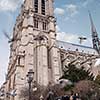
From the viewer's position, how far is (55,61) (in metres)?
50.9

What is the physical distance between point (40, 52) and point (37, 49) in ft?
4.40

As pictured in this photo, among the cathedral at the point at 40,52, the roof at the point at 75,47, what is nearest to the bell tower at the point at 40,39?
the cathedral at the point at 40,52

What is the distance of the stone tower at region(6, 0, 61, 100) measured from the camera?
47.8m

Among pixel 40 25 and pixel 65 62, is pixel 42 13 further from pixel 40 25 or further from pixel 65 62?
pixel 65 62

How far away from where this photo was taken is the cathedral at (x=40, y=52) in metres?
48.0

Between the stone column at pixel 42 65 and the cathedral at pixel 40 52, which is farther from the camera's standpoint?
the cathedral at pixel 40 52

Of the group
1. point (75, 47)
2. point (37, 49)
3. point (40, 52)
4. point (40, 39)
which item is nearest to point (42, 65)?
point (40, 52)

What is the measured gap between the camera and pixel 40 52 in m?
51.2

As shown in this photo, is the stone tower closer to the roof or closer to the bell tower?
the bell tower

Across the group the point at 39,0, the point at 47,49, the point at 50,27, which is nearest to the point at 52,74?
the point at 47,49

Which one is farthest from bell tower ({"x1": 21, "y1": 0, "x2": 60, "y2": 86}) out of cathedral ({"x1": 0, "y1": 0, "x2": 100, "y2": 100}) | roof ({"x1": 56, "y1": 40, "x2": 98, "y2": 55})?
roof ({"x1": 56, "y1": 40, "x2": 98, "y2": 55})

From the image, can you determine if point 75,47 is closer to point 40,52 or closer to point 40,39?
point 40,39

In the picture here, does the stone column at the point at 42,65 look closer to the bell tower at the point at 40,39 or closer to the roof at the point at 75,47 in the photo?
the bell tower at the point at 40,39

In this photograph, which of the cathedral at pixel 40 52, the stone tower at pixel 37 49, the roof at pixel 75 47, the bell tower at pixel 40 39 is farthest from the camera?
the roof at pixel 75 47
